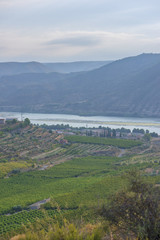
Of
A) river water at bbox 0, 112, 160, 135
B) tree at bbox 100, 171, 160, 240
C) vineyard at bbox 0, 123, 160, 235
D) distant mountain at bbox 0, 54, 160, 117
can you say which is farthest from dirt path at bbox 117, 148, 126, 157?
distant mountain at bbox 0, 54, 160, 117

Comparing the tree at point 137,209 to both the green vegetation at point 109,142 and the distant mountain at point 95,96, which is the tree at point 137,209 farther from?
the distant mountain at point 95,96

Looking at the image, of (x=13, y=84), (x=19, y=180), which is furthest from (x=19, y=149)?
(x=13, y=84)

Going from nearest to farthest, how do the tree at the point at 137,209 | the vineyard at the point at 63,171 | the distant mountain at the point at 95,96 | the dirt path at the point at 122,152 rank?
the tree at the point at 137,209
the vineyard at the point at 63,171
the dirt path at the point at 122,152
the distant mountain at the point at 95,96

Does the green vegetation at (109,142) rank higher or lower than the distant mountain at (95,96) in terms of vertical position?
lower

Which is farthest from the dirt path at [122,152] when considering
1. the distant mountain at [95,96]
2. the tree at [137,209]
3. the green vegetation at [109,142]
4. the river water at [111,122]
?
the distant mountain at [95,96]

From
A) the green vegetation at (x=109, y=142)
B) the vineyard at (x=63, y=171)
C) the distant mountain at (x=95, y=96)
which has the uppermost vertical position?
the distant mountain at (x=95, y=96)

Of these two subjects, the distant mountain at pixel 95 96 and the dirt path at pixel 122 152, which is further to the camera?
the distant mountain at pixel 95 96

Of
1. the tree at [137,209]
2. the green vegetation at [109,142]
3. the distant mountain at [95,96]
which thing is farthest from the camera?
the distant mountain at [95,96]

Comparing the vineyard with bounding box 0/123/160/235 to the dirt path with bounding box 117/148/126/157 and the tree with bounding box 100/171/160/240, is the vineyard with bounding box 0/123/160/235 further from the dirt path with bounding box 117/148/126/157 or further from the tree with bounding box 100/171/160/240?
the tree with bounding box 100/171/160/240
